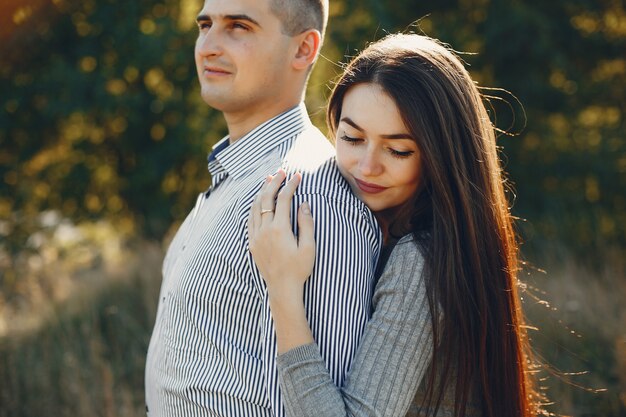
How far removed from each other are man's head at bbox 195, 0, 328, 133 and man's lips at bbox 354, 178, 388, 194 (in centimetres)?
59

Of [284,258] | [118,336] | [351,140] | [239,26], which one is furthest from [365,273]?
[118,336]

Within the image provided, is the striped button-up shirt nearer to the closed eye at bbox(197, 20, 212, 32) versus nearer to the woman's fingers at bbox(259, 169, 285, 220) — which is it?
the woman's fingers at bbox(259, 169, 285, 220)

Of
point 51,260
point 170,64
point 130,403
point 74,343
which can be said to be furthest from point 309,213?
point 170,64

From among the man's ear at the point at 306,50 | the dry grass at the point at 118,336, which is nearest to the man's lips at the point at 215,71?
the man's ear at the point at 306,50

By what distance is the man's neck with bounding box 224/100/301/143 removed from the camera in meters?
2.62

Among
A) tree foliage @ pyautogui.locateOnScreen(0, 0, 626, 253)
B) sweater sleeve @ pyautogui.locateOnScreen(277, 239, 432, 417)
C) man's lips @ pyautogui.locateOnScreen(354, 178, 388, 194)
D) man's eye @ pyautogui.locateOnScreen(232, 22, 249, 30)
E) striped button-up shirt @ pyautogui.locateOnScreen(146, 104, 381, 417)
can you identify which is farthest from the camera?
tree foliage @ pyautogui.locateOnScreen(0, 0, 626, 253)

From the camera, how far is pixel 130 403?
4656 mm

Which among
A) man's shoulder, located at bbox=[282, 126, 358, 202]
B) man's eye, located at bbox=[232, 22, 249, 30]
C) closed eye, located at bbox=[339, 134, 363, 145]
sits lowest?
man's shoulder, located at bbox=[282, 126, 358, 202]

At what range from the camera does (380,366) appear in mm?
1870

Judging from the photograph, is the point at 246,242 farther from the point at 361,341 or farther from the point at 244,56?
the point at 244,56

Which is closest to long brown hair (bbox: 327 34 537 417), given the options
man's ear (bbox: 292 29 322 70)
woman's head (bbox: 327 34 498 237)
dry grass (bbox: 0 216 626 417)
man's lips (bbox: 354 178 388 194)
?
woman's head (bbox: 327 34 498 237)

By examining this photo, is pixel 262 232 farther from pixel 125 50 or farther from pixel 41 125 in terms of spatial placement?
pixel 41 125

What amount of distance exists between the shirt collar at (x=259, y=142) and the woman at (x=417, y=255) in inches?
10.5

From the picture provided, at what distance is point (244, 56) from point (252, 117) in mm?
225
